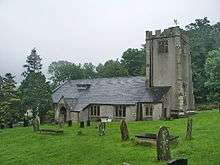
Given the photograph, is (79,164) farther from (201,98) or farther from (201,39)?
(201,39)

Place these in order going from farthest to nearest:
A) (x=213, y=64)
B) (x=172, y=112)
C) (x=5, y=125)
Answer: (x=213, y=64) < (x=5, y=125) < (x=172, y=112)

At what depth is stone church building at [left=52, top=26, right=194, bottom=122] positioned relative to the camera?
55.5m

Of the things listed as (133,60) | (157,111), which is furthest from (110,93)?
(133,60)

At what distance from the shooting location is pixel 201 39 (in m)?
88.4

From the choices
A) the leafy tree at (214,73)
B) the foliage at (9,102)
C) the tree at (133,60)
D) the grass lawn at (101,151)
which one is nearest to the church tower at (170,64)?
the leafy tree at (214,73)

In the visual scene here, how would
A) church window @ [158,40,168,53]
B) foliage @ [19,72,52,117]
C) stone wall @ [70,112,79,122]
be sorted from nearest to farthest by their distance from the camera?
1. church window @ [158,40,168,53]
2. foliage @ [19,72,52,117]
3. stone wall @ [70,112,79,122]

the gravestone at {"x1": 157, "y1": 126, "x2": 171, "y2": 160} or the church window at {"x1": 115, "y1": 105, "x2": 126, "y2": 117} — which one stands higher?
the church window at {"x1": 115, "y1": 105, "x2": 126, "y2": 117}

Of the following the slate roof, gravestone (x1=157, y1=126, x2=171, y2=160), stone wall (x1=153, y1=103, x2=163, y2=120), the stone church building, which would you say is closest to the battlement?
the stone church building

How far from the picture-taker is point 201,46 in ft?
279

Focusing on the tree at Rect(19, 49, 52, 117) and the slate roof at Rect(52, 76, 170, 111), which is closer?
the slate roof at Rect(52, 76, 170, 111)

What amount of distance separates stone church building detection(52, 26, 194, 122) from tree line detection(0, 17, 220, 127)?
4.15 meters

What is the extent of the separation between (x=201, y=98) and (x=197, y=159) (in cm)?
5732

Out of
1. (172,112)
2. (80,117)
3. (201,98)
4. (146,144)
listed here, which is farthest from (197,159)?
(201,98)

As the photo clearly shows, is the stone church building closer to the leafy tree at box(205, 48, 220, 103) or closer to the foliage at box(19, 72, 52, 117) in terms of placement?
the foliage at box(19, 72, 52, 117)
